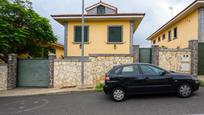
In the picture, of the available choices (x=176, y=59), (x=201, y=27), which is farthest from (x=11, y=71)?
(x=201, y=27)

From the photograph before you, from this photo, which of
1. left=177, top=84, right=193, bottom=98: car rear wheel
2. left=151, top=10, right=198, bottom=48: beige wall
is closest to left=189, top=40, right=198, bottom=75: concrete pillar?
left=151, top=10, right=198, bottom=48: beige wall

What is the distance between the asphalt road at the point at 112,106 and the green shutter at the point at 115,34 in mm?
8639

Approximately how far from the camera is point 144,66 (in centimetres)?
1033

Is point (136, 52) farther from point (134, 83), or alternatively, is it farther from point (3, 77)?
point (3, 77)

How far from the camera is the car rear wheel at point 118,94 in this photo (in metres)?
9.95

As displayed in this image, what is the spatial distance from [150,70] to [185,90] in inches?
68.6

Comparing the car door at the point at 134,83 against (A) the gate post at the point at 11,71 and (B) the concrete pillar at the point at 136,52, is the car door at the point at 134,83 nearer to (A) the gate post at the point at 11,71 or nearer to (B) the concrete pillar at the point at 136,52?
(B) the concrete pillar at the point at 136,52

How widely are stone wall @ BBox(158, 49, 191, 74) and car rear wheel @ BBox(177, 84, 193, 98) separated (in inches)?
210

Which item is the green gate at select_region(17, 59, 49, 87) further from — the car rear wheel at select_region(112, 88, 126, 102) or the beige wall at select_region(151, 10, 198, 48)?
the beige wall at select_region(151, 10, 198, 48)

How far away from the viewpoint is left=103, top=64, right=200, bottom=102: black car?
32.6 feet

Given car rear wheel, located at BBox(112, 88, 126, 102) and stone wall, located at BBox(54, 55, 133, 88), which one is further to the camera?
stone wall, located at BBox(54, 55, 133, 88)

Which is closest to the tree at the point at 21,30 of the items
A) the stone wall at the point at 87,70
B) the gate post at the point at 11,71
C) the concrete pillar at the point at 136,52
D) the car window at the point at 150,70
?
the gate post at the point at 11,71

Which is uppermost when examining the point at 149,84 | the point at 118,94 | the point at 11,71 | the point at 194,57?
the point at 194,57

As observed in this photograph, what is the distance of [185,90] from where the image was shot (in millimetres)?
9906
